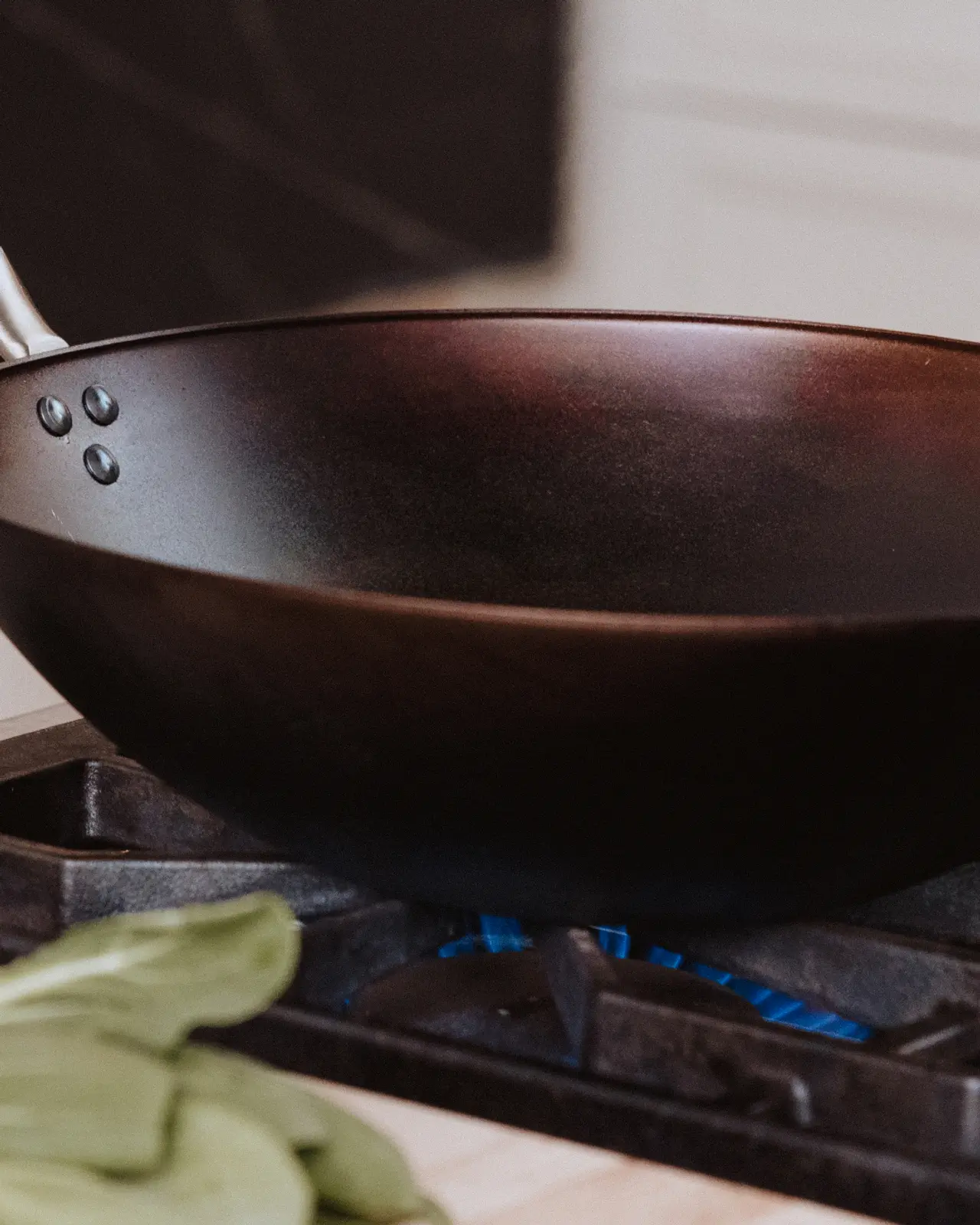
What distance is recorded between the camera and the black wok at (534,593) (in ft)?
1.06

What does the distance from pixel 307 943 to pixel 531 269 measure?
1.62 m

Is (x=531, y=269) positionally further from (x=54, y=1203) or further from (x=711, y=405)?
(x=54, y=1203)

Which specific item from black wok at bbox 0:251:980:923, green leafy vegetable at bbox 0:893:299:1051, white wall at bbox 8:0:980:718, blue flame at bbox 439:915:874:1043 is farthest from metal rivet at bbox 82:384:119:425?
white wall at bbox 8:0:980:718

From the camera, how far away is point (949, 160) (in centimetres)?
199

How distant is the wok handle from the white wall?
50.1 inches

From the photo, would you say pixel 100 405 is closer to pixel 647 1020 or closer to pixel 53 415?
pixel 53 415

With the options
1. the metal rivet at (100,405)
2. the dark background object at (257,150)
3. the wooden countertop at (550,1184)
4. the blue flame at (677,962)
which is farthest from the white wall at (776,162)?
the wooden countertop at (550,1184)

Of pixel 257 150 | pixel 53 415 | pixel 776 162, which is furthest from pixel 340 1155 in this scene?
pixel 776 162

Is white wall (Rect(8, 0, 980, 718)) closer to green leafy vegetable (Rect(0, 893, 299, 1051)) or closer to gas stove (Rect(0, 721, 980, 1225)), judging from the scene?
gas stove (Rect(0, 721, 980, 1225))

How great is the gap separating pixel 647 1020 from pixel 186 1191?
184mm

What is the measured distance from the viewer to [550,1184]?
0.34 m

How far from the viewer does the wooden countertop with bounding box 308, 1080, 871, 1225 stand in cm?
33

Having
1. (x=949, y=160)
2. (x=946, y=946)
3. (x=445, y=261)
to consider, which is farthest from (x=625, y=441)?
(x=949, y=160)

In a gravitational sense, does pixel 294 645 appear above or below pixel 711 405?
below
